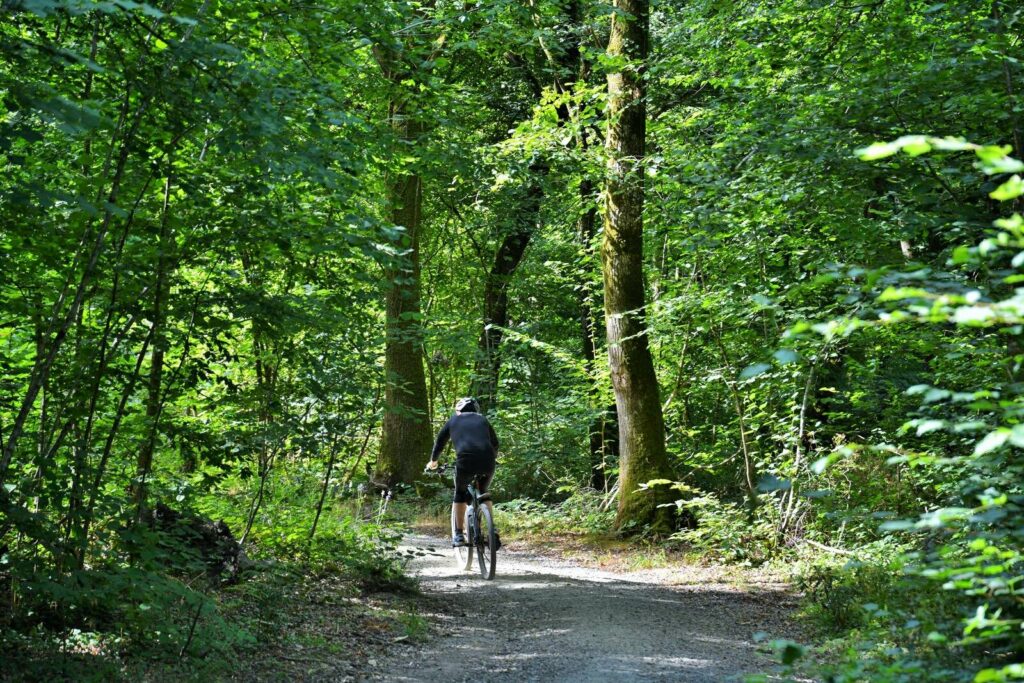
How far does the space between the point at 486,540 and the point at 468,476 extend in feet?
2.75

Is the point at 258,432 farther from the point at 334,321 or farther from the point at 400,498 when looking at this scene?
the point at 400,498

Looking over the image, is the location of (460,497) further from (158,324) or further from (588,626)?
(158,324)

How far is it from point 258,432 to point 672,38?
35.5ft

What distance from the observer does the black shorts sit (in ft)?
Result: 32.8

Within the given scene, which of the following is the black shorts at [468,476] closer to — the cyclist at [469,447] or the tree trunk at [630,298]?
the cyclist at [469,447]

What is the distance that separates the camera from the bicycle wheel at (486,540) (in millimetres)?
9852

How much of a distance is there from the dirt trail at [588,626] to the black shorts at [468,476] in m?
0.98

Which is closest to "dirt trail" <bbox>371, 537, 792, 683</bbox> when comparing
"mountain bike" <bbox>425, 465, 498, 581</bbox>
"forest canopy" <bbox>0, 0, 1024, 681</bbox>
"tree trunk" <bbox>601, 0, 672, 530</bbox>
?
"mountain bike" <bbox>425, 465, 498, 581</bbox>

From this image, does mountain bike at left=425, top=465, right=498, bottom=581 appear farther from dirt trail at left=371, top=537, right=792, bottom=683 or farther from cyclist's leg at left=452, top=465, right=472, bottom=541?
dirt trail at left=371, top=537, right=792, bottom=683

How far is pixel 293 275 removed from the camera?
6266 mm

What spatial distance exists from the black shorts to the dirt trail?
98cm

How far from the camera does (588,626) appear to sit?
25.0 ft

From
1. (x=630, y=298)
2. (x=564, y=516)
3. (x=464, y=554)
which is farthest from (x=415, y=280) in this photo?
(x=564, y=516)

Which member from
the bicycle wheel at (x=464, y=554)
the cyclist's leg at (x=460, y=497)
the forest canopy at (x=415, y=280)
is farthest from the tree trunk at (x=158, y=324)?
the bicycle wheel at (x=464, y=554)
